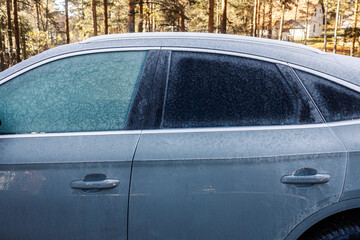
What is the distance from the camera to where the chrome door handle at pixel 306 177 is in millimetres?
2029

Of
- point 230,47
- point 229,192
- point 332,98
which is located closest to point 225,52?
point 230,47

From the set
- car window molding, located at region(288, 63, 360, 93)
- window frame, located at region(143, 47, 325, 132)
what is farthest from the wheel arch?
car window molding, located at region(288, 63, 360, 93)

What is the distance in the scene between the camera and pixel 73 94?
2346 mm

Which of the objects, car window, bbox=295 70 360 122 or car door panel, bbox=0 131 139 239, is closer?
car door panel, bbox=0 131 139 239

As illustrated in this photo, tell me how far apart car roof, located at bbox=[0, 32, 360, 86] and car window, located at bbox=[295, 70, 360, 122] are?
0.07 metres

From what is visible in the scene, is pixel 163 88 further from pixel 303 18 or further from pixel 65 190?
pixel 303 18

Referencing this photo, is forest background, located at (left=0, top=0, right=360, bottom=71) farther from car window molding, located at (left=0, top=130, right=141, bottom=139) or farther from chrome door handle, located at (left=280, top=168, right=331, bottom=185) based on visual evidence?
chrome door handle, located at (left=280, top=168, right=331, bottom=185)

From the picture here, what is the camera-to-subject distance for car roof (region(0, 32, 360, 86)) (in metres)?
2.29

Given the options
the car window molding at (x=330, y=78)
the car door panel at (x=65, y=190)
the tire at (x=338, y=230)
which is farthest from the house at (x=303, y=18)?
the car door panel at (x=65, y=190)

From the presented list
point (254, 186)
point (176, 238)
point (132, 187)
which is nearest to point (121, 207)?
point (132, 187)

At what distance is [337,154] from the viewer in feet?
6.73

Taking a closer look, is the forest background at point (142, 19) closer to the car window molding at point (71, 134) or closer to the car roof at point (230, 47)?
the car roof at point (230, 47)

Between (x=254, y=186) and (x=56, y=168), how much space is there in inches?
45.1

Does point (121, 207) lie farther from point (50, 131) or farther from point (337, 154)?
point (337, 154)
